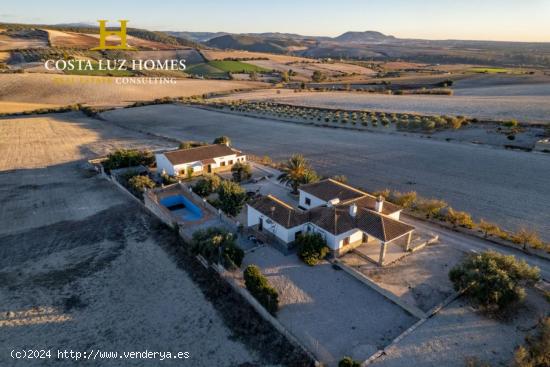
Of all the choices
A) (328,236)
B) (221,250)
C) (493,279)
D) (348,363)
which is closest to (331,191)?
(328,236)

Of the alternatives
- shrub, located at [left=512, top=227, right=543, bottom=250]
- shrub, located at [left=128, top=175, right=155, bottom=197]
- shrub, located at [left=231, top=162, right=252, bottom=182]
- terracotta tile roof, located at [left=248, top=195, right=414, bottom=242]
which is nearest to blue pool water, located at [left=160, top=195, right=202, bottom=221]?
shrub, located at [left=128, top=175, right=155, bottom=197]

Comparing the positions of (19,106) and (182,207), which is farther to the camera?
(19,106)

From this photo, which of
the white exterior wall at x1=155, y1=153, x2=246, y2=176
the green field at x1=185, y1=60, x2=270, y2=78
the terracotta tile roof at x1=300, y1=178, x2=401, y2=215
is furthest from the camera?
the green field at x1=185, y1=60, x2=270, y2=78

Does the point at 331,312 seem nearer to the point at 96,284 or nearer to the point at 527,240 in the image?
the point at 96,284

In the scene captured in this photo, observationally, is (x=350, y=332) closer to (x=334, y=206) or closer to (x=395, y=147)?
(x=334, y=206)

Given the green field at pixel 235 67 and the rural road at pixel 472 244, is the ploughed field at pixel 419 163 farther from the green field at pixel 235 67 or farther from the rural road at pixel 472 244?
the green field at pixel 235 67

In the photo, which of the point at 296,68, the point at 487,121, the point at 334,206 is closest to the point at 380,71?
the point at 296,68

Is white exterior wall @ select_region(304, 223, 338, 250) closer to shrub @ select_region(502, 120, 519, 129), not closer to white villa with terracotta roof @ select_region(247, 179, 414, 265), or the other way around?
Result: white villa with terracotta roof @ select_region(247, 179, 414, 265)
